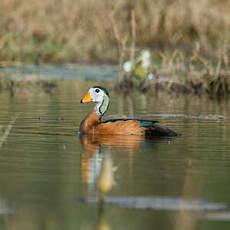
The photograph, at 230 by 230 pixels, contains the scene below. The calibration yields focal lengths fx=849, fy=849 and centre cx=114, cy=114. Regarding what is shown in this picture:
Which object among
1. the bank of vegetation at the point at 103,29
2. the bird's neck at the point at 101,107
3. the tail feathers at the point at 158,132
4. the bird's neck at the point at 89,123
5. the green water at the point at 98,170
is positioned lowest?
the green water at the point at 98,170

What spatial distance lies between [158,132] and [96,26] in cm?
1745

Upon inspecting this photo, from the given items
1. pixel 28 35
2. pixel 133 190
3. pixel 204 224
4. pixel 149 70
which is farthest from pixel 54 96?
pixel 204 224

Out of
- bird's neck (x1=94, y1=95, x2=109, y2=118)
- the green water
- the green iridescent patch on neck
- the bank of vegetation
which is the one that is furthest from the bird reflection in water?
the bank of vegetation

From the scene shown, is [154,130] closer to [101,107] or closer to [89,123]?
[89,123]

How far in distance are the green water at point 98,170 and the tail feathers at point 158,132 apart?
0.19m

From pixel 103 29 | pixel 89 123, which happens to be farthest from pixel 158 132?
pixel 103 29

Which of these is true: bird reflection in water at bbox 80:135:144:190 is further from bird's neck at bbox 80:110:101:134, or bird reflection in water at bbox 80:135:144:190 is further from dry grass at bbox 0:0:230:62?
dry grass at bbox 0:0:230:62

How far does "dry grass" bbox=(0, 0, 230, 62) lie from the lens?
1041 inches

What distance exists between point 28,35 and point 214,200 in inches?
798

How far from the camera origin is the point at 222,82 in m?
19.7

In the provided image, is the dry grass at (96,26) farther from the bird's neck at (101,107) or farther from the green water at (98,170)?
the bird's neck at (101,107)

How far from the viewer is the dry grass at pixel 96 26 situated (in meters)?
26.5

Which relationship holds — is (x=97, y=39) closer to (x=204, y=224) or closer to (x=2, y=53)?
(x=2, y=53)

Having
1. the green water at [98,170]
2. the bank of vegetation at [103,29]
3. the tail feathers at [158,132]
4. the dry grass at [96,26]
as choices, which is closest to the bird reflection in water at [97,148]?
the green water at [98,170]
